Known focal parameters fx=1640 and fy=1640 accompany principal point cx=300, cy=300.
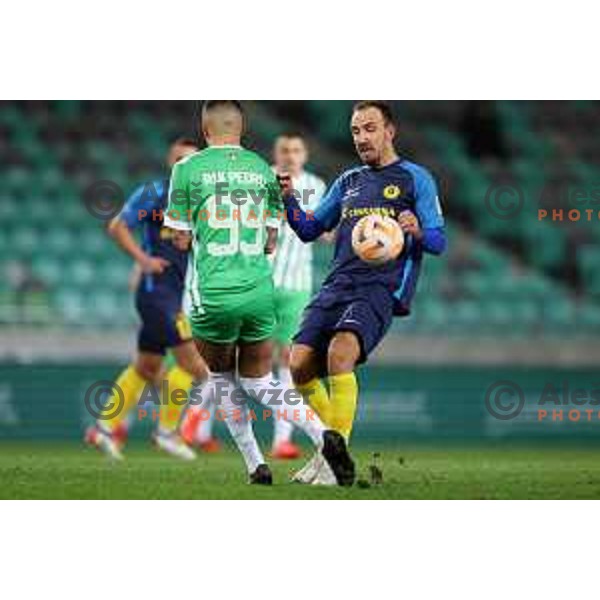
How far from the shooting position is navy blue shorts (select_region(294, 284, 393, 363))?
8.12 m

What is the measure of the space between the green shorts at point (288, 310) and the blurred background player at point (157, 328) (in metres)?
0.62

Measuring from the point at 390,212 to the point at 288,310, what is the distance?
2.64 m

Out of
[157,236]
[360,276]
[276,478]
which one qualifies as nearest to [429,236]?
[360,276]

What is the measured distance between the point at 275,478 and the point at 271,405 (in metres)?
0.77

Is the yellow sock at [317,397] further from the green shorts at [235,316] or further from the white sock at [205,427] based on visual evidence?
the white sock at [205,427]

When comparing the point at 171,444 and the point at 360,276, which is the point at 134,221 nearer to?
the point at 171,444

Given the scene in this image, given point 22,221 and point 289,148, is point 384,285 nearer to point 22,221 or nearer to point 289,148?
point 289,148

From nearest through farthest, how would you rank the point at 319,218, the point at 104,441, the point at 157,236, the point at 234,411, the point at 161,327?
the point at 234,411
the point at 319,218
the point at 104,441
the point at 161,327
the point at 157,236

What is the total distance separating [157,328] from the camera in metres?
10.9

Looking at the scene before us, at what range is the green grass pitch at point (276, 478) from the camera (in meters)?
8.08

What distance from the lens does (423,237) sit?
8.15 meters

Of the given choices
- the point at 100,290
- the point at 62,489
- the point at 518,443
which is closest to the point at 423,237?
the point at 62,489

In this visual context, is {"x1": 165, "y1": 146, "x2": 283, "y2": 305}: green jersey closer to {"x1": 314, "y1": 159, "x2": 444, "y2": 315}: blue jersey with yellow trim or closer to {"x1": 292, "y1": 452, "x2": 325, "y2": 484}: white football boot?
{"x1": 314, "y1": 159, "x2": 444, "y2": 315}: blue jersey with yellow trim

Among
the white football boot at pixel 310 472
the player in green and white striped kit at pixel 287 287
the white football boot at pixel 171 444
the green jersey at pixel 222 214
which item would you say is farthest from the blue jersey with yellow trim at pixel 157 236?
the white football boot at pixel 310 472
